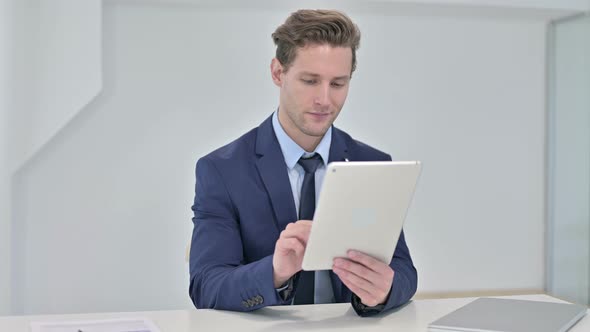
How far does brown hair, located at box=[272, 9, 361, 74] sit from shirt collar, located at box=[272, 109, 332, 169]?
0.21 m

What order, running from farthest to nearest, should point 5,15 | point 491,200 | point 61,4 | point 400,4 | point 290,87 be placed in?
1. point 491,200
2. point 400,4
3. point 61,4
4. point 5,15
5. point 290,87

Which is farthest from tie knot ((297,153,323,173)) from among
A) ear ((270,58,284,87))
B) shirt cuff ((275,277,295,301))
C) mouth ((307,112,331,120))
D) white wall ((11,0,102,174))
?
→ white wall ((11,0,102,174))

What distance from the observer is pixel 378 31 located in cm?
569

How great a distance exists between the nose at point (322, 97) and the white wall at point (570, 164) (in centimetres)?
421

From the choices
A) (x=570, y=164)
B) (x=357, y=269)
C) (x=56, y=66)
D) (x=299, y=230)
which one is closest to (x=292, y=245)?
(x=299, y=230)

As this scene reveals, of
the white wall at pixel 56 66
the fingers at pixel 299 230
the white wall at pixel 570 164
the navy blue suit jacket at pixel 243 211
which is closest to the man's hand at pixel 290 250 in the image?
the fingers at pixel 299 230

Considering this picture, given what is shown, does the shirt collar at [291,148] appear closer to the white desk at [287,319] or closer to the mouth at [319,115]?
the mouth at [319,115]

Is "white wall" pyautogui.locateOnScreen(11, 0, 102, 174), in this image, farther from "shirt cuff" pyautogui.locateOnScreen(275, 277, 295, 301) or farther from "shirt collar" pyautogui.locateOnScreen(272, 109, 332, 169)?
"shirt cuff" pyautogui.locateOnScreen(275, 277, 295, 301)

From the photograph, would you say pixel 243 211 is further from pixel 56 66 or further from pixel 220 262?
pixel 56 66

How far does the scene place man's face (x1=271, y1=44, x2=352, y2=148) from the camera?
2355 mm

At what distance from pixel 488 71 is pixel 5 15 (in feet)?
11.8

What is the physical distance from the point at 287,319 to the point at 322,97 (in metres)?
0.71

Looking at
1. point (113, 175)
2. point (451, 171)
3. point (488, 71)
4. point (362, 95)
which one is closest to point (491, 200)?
point (451, 171)

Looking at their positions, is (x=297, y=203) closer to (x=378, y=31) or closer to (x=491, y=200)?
(x=378, y=31)
